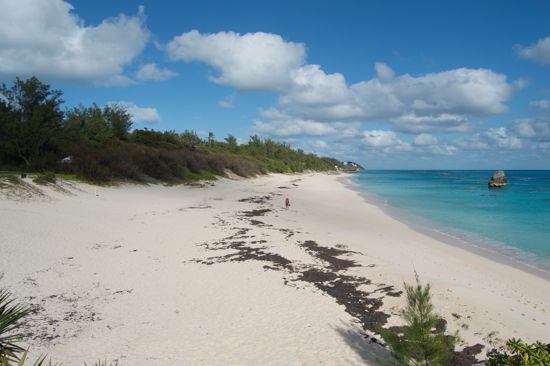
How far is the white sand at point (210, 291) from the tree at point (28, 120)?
1083 centimetres

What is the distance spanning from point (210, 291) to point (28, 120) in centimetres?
2721

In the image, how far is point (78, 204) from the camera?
21.7m

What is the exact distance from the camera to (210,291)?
10.6m

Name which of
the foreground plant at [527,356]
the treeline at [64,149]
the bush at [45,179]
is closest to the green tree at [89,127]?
the treeline at [64,149]

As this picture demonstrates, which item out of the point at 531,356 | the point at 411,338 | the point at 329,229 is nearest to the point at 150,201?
the point at 329,229

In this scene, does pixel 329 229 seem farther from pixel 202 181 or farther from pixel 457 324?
pixel 202 181

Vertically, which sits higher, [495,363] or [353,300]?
[495,363]

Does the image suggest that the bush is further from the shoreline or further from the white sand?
the shoreline

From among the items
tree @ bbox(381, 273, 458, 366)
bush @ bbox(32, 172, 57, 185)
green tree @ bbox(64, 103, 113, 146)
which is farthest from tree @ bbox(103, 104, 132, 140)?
tree @ bbox(381, 273, 458, 366)

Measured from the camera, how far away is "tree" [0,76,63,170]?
27406 mm

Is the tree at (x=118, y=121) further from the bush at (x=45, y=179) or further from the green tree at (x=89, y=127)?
the bush at (x=45, y=179)

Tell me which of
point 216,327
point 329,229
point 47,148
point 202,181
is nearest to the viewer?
point 216,327

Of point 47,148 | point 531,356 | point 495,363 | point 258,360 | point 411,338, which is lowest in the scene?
point 258,360

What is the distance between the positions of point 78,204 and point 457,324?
21.5 m
